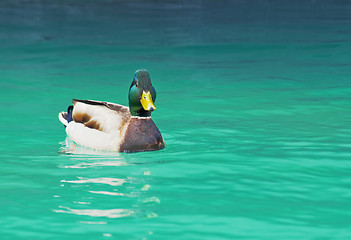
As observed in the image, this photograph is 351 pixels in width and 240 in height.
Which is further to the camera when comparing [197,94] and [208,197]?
[197,94]

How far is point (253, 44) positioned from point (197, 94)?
7886mm

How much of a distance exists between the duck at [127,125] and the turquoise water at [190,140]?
0.14 metres

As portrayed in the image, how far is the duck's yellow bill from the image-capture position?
939 cm

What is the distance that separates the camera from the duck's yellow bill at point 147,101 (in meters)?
9.39

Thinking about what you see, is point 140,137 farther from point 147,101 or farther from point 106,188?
point 106,188

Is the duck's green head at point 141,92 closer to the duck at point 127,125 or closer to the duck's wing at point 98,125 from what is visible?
the duck at point 127,125

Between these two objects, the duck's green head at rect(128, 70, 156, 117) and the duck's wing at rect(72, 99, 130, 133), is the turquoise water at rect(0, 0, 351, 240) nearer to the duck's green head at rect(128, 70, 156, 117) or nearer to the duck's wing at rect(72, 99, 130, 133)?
the duck's wing at rect(72, 99, 130, 133)

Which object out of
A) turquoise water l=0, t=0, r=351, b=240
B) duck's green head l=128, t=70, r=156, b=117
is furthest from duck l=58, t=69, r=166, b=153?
turquoise water l=0, t=0, r=351, b=240

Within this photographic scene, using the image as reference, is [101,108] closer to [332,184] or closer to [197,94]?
[332,184]

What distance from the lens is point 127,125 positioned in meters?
9.64

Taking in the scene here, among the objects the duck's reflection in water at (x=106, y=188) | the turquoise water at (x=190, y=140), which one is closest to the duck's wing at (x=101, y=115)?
the turquoise water at (x=190, y=140)

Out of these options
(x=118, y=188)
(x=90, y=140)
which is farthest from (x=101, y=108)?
(x=118, y=188)

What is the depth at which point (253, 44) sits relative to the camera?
2177 cm

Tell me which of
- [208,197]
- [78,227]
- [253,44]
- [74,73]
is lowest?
[78,227]
